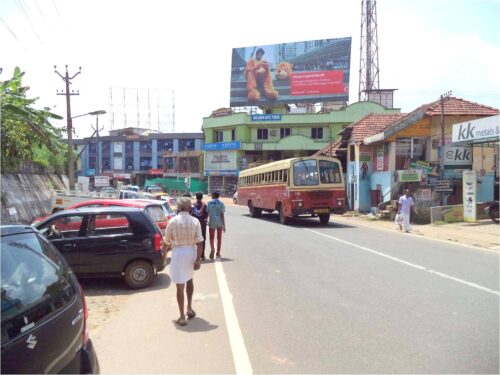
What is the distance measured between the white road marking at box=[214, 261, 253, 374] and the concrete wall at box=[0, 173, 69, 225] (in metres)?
14.0

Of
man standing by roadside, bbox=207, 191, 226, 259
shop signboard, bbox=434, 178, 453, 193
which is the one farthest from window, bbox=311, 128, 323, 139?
man standing by roadside, bbox=207, 191, 226, 259

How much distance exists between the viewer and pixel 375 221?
2425 cm

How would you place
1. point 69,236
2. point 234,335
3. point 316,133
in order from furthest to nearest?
point 316,133 → point 69,236 → point 234,335

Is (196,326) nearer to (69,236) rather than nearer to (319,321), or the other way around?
(319,321)

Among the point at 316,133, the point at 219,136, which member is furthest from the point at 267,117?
the point at 219,136

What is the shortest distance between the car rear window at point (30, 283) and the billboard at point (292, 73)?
178ft

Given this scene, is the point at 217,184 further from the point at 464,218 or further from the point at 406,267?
the point at 406,267

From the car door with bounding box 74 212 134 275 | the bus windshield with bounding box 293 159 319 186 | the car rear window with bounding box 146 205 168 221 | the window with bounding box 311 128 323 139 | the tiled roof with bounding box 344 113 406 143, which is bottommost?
the car door with bounding box 74 212 134 275

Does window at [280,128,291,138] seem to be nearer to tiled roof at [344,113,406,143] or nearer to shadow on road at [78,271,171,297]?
tiled roof at [344,113,406,143]

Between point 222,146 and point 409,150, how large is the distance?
3479 centimetres

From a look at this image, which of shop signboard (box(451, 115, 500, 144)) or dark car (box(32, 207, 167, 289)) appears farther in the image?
shop signboard (box(451, 115, 500, 144))

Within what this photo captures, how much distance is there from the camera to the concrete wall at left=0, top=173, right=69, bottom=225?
20.1 metres

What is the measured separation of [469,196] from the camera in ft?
65.8

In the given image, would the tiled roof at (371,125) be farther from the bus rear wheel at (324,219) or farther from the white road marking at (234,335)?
the white road marking at (234,335)
